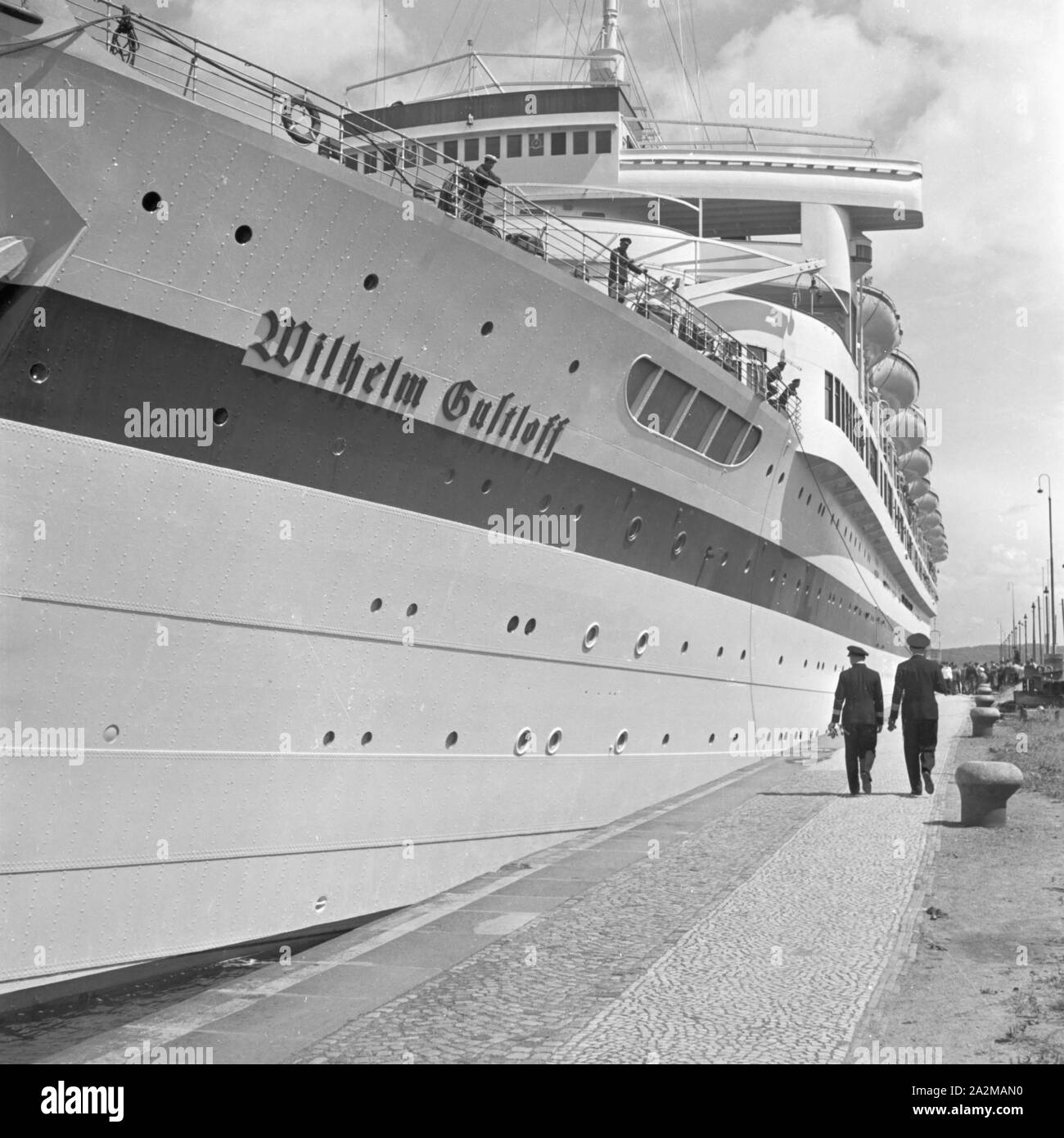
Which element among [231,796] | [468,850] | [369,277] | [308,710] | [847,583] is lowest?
[468,850]

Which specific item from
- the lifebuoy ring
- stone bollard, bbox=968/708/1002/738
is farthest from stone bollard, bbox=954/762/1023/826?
stone bollard, bbox=968/708/1002/738

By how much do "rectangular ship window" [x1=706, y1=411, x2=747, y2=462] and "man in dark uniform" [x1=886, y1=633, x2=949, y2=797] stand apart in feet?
11.6

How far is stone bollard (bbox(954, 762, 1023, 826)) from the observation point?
29.6 ft

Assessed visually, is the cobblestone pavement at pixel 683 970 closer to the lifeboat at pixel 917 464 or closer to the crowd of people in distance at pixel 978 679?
the lifeboat at pixel 917 464

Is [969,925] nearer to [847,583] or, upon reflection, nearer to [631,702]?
[631,702]

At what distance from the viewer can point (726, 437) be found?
13.9 m

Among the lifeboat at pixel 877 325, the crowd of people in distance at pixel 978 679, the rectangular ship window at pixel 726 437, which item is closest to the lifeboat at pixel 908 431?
the lifeboat at pixel 877 325

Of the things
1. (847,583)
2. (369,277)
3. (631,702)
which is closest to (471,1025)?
(369,277)

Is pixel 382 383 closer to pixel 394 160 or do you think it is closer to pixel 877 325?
pixel 394 160

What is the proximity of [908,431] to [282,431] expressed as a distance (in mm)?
37273

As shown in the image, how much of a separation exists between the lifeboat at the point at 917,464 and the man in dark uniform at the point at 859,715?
125 ft

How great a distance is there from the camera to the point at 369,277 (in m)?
8.60

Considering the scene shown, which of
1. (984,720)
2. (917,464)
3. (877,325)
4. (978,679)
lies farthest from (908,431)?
(984,720)

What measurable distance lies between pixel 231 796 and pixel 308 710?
33.4 inches
